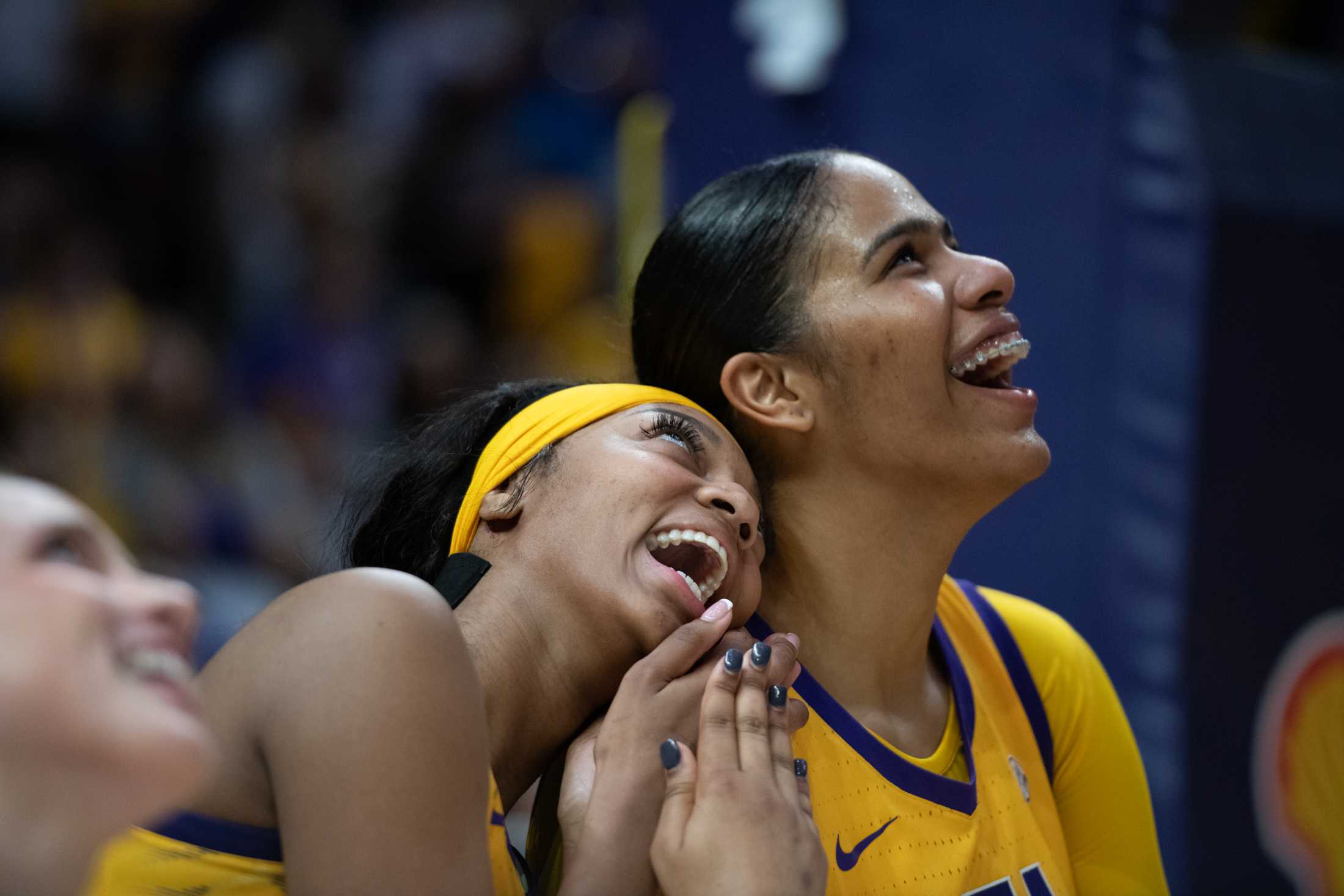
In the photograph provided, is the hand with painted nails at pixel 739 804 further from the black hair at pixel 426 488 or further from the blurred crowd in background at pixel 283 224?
the blurred crowd in background at pixel 283 224

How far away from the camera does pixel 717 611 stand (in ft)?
5.90

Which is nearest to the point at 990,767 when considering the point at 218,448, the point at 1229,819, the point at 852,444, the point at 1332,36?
the point at 852,444

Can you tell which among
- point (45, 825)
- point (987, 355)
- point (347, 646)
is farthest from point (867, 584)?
point (45, 825)

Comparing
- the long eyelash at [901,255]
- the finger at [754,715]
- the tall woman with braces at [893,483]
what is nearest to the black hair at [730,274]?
the tall woman with braces at [893,483]

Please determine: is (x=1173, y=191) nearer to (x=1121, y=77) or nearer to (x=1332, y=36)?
(x=1121, y=77)

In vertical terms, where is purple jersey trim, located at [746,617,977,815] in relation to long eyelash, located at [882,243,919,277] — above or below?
below

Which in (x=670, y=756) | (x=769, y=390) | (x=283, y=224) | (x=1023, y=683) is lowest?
(x=283, y=224)

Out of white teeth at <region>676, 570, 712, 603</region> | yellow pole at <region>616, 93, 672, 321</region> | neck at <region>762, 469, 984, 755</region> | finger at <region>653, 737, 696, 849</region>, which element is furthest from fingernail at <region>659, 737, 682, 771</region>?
yellow pole at <region>616, 93, 672, 321</region>

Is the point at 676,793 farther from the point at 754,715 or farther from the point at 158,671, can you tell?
the point at 158,671

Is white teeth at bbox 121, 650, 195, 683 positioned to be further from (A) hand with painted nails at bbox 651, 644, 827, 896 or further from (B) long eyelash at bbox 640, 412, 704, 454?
(B) long eyelash at bbox 640, 412, 704, 454

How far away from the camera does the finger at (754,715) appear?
1647 mm

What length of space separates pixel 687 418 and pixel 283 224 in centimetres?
527

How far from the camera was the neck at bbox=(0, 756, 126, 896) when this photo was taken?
0.95m

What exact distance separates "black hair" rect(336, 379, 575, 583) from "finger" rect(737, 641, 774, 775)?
52 centimetres
